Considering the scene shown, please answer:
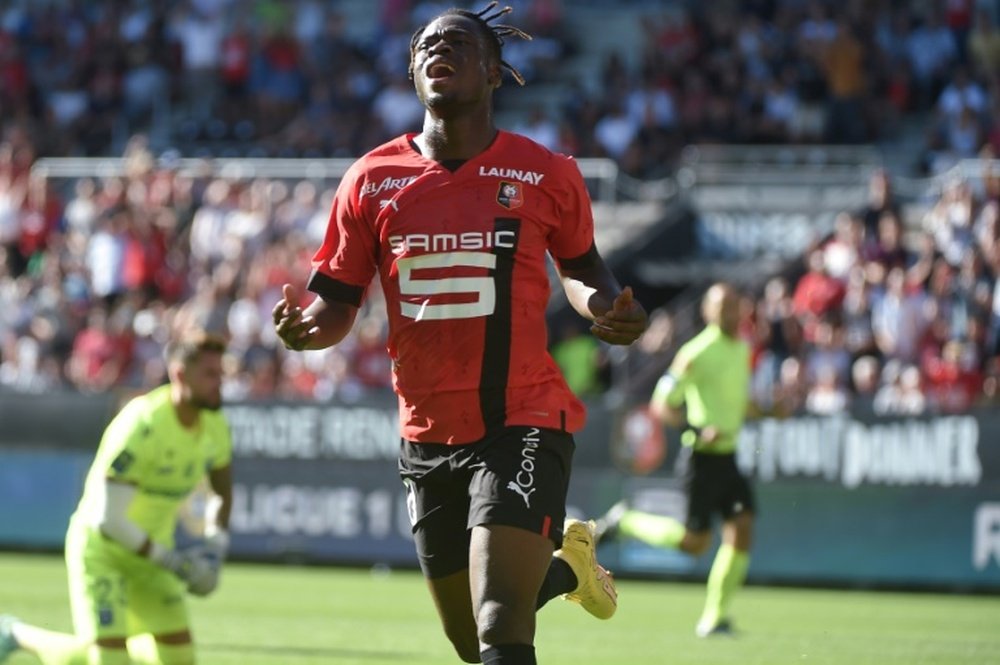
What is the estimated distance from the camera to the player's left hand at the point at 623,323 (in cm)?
652

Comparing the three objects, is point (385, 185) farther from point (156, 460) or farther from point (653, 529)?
point (653, 529)

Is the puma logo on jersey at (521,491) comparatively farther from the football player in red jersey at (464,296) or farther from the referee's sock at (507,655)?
the referee's sock at (507,655)

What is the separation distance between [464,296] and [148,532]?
3.35 m

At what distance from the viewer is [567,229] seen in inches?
278

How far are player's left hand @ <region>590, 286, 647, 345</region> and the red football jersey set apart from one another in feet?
1.38

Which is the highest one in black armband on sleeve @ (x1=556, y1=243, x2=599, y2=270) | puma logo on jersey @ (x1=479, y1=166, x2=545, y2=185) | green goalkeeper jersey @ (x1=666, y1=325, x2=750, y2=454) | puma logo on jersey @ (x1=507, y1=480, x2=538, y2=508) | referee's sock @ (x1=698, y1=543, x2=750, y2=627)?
puma logo on jersey @ (x1=479, y1=166, x2=545, y2=185)

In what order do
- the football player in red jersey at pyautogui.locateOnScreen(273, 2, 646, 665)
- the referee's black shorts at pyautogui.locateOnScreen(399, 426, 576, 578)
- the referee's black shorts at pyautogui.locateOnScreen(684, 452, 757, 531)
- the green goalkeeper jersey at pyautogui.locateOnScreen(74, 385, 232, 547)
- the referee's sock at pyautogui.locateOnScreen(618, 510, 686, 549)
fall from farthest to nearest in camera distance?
the referee's sock at pyautogui.locateOnScreen(618, 510, 686, 549)
the referee's black shorts at pyautogui.locateOnScreen(684, 452, 757, 531)
the green goalkeeper jersey at pyautogui.locateOnScreen(74, 385, 232, 547)
the football player in red jersey at pyautogui.locateOnScreen(273, 2, 646, 665)
the referee's black shorts at pyautogui.locateOnScreen(399, 426, 576, 578)

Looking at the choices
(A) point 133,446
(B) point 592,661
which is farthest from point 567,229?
(B) point 592,661

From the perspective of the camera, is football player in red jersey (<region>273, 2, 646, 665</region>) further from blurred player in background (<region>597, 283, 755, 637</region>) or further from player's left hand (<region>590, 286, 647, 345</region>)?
blurred player in background (<region>597, 283, 755, 637</region>)

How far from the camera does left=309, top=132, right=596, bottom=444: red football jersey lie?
6816mm

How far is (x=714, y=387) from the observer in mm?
14227

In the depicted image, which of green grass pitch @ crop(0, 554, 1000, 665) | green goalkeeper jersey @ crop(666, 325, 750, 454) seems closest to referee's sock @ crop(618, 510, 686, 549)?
green grass pitch @ crop(0, 554, 1000, 665)

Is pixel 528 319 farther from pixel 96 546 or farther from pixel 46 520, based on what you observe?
pixel 46 520

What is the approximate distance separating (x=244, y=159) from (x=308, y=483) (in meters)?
7.33
